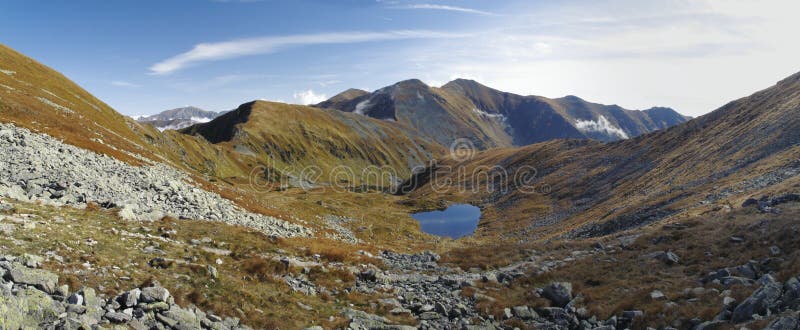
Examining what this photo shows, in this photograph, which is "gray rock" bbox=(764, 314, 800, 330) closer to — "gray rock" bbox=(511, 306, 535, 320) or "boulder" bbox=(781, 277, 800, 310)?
"boulder" bbox=(781, 277, 800, 310)

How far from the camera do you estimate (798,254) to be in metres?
19.2

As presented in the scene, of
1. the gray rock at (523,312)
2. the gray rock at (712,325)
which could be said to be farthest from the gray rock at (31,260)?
the gray rock at (712,325)

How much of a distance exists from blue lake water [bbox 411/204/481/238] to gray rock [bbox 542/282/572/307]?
70.1 metres

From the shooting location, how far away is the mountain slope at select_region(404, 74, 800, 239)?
152 ft

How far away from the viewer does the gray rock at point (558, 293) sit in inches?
902

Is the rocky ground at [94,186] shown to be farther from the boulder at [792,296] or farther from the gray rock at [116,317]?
the boulder at [792,296]

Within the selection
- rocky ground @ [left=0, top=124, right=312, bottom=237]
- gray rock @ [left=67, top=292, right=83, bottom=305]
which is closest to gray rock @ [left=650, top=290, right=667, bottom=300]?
gray rock @ [left=67, top=292, right=83, bottom=305]

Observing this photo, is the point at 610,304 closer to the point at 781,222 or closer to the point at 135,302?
the point at 781,222

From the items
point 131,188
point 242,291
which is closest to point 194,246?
point 242,291

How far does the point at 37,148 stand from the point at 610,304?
42.4m

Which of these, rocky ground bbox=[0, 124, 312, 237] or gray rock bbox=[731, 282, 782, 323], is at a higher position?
rocky ground bbox=[0, 124, 312, 237]

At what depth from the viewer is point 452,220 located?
381 feet

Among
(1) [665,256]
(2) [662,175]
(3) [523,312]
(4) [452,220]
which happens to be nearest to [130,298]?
(3) [523,312]

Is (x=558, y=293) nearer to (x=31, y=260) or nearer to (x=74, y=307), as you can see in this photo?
(x=74, y=307)
